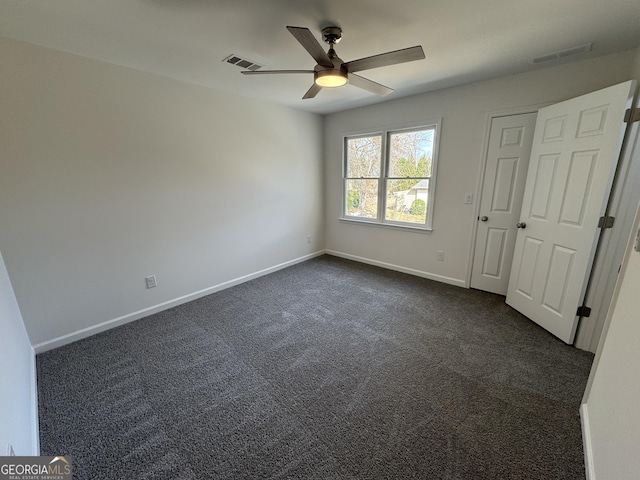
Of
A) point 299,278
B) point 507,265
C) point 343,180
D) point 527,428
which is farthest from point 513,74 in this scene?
point 299,278

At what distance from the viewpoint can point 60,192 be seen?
85.5 inches

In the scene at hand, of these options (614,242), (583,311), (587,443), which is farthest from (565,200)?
(587,443)

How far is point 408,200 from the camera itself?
3822 mm

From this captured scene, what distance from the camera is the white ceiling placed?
1.57 meters

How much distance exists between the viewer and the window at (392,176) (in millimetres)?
3555

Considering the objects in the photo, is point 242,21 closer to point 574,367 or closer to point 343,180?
point 343,180

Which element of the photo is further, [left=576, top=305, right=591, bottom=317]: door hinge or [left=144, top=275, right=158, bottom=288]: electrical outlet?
[left=144, top=275, right=158, bottom=288]: electrical outlet

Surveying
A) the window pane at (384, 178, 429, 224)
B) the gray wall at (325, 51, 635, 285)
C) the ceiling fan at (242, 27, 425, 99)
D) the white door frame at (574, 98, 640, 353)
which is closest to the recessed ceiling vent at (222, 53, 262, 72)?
the ceiling fan at (242, 27, 425, 99)

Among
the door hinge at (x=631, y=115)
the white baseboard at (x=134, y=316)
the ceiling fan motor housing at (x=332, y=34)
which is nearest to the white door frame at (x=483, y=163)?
the door hinge at (x=631, y=115)

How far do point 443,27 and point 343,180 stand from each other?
8.83ft

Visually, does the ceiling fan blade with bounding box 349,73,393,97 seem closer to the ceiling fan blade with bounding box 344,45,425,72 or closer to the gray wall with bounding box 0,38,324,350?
the ceiling fan blade with bounding box 344,45,425,72

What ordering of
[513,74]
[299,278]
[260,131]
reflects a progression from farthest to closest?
[299,278]
[260,131]
[513,74]

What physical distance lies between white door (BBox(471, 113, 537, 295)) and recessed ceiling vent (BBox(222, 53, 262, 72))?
2606 millimetres

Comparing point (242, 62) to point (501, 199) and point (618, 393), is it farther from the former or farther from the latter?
point (618, 393)
